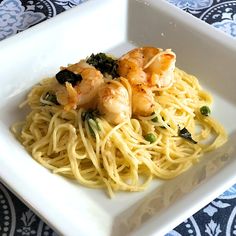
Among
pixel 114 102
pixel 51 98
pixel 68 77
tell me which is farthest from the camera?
pixel 51 98

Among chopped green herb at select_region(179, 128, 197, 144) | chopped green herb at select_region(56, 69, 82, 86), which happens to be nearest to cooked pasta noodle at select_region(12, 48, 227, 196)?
chopped green herb at select_region(179, 128, 197, 144)

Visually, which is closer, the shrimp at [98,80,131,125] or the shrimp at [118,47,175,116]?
the shrimp at [98,80,131,125]

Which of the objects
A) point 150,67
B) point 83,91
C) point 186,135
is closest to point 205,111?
point 186,135

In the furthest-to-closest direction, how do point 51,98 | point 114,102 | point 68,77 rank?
point 51,98
point 68,77
point 114,102

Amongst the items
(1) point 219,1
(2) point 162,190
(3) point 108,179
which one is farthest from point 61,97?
(1) point 219,1

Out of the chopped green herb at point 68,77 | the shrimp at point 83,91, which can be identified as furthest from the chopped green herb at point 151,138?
the chopped green herb at point 68,77

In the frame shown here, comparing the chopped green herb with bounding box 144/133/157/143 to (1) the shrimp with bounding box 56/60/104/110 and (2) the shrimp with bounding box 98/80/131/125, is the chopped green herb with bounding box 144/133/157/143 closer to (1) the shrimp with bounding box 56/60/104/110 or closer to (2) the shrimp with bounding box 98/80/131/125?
(2) the shrimp with bounding box 98/80/131/125

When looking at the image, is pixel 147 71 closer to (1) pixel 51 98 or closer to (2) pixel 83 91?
(2) pixel 83 91
